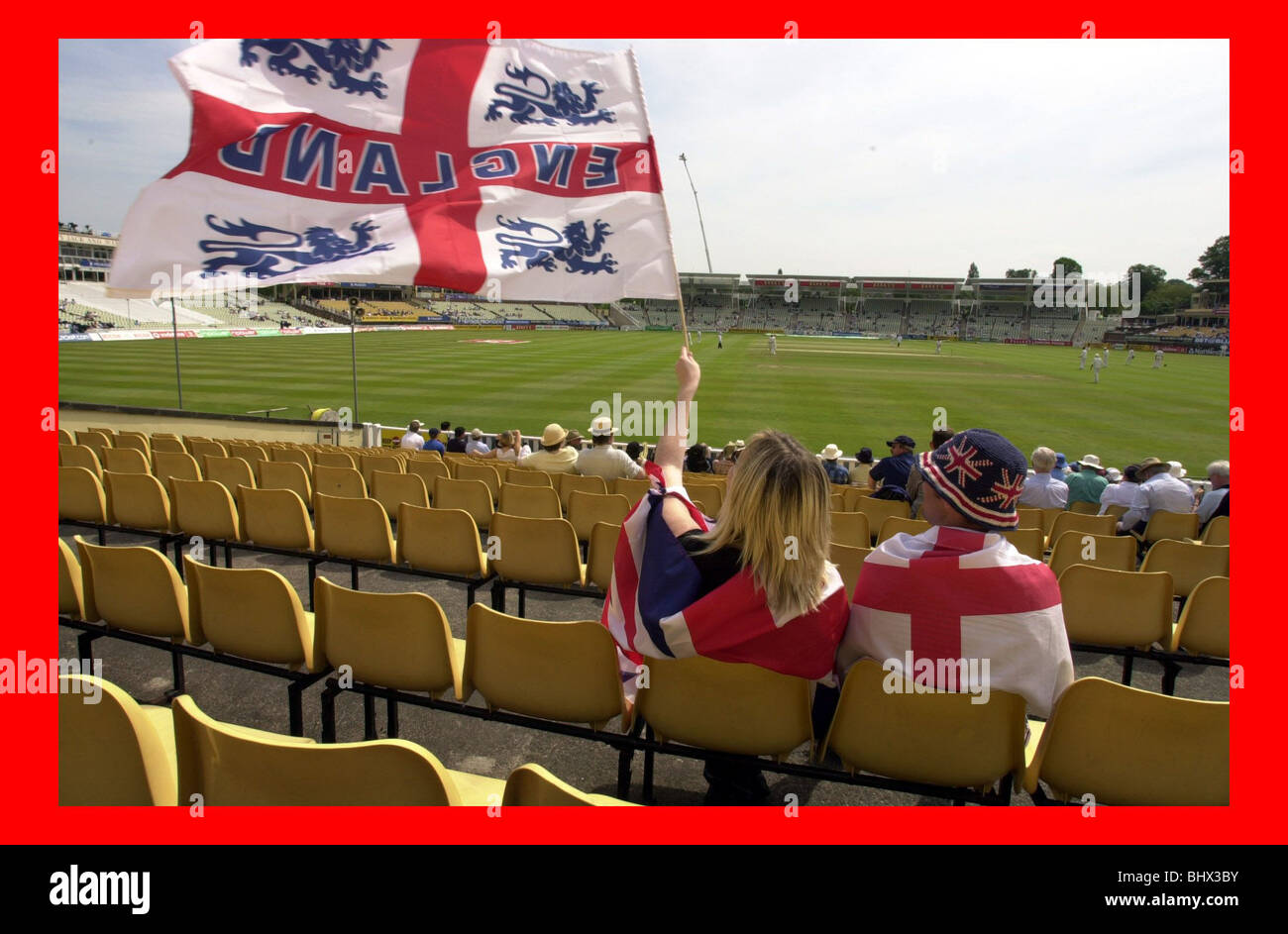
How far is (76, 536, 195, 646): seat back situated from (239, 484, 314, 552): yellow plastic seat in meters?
1.45

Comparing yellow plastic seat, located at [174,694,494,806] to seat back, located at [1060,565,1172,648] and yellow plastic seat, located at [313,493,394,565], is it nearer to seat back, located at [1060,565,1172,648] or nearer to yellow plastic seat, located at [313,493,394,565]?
yellow plastic seat, located at [313,493,394,565]

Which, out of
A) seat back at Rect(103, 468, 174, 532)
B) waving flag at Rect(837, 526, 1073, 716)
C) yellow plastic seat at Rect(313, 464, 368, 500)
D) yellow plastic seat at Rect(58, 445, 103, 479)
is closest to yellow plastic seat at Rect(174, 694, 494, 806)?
waving flag at Rect(837, 526, 1073, 716)

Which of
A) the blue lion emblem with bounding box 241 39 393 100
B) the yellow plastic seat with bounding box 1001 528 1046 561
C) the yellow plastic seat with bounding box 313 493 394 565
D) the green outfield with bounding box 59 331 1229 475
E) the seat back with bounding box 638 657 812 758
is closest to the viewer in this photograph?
the seat back with bounding box 638 657 812 758

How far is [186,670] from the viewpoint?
364 centimetres

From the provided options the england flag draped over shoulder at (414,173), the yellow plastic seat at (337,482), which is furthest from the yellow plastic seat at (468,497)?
the england flag draped over shoulder at (414,173)

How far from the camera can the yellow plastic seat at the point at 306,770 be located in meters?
1.56

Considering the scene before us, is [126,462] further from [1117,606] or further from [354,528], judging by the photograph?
[1117,606]

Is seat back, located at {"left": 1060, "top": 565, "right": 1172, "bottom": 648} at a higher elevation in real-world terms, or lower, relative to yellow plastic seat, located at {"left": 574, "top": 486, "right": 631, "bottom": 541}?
lower

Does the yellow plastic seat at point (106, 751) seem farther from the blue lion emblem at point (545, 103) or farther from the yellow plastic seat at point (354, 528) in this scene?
the blue lion emblem at point (545, 103)

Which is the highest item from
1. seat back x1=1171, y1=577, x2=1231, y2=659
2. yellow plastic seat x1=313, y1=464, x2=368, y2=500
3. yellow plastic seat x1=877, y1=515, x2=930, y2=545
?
yellow plastic seat x1=313, y1=464, x2=368, y2=500

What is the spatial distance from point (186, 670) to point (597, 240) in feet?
11.2

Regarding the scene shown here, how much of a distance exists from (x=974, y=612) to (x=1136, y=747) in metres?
0.63

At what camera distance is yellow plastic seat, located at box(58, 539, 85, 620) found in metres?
3.35

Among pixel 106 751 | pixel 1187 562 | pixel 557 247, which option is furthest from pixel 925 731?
pixel 1187 562
